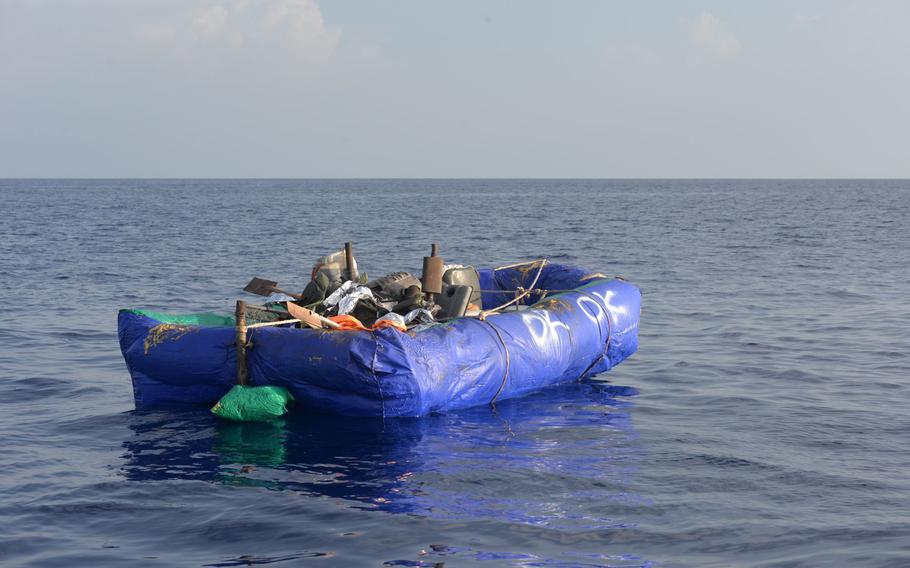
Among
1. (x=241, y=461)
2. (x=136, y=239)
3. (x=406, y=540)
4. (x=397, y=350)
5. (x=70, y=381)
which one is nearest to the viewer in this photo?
(x=406, y=540)

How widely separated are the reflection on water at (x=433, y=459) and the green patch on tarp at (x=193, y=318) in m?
1.20

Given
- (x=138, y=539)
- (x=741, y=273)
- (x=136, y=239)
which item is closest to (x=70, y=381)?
(x=138, y=539)

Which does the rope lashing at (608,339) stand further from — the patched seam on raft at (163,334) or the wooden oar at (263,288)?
the patched seam on raft at (163,334)

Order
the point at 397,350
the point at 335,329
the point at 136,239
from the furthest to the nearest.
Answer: the point at 136,239
the point at 335,329
the point at 397,350

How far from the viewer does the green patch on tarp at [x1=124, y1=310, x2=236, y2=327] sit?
1144cm

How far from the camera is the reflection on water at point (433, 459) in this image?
8.09 m

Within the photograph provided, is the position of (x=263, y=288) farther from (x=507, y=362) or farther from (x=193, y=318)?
(x=507, y=362)

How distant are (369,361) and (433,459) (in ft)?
4.08

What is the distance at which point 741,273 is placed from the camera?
26297 millimetres

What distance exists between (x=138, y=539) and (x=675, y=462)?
4.88 metres

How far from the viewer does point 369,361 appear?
9883 mm

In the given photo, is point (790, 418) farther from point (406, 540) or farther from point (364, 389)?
point (406, 540)

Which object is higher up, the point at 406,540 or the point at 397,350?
the point at 397,350

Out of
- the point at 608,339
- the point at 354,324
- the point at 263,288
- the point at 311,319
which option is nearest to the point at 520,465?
the point at 354,324
